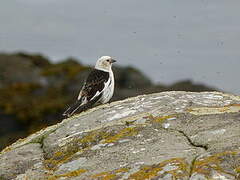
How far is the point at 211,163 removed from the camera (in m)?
5.74

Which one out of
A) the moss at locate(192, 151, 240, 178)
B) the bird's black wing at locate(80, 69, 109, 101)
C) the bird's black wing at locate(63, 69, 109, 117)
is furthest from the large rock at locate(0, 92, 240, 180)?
the bird's black wing at locate(80, 69, 109, 101)

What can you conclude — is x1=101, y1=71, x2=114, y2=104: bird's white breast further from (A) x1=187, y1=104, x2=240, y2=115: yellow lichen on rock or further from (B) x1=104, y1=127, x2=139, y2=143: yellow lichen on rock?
(B) x1=104, y1=127, x2=139, y2=143: yellow lichen on rock

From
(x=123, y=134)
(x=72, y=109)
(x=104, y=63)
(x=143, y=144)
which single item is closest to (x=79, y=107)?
(x=72, y=109)

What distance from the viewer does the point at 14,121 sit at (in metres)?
28.1

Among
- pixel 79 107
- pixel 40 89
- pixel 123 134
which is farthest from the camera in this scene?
pixel 40 89

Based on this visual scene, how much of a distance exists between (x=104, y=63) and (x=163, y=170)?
6738mm

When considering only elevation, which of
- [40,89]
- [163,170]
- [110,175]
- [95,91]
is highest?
[163,170]

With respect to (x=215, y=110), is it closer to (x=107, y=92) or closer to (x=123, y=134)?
(x=123, y=134)

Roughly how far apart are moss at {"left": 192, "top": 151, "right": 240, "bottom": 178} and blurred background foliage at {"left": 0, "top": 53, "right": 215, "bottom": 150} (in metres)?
18.9

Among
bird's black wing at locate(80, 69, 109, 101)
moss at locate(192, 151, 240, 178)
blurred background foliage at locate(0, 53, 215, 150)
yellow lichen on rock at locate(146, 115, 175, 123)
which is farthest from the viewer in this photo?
blurred background foliage at locate(0, 53, 215, 150)

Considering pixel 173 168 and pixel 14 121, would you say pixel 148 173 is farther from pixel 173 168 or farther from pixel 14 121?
pixel 14 121

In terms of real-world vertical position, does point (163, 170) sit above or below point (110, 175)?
above

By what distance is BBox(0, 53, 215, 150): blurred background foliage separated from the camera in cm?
2828

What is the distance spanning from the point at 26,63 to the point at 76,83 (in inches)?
317
